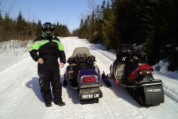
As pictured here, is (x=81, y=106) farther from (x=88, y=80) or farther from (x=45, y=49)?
(x=45, y=49)

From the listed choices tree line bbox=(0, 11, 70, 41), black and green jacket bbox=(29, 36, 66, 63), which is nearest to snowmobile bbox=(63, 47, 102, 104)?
black and green jacket bbox=(29, 36, 66, 63)

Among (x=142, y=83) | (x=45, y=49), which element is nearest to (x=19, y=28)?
(x=45, y=49)

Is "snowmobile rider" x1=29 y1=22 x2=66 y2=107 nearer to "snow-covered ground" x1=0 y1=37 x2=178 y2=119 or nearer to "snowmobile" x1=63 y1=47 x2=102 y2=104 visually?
"snow-covered ground" x1=0 y1=37 x2=178 y2=119

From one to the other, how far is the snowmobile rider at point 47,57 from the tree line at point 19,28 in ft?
20.8

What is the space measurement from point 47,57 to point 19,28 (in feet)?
148

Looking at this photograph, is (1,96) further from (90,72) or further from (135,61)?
(135,61)

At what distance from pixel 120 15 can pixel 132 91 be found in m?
11.8

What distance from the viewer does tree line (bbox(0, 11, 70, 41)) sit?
19667 millimetres

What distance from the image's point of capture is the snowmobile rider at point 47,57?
19.3ft

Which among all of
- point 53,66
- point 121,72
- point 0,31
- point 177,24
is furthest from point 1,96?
point 0,31

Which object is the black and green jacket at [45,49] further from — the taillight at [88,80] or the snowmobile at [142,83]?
the snowmobile at [142,83]

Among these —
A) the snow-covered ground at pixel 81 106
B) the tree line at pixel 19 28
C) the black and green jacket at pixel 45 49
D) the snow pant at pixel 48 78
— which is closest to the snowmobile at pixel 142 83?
the snow-covered ground at pixel 81 106

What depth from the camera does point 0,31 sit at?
17875mm

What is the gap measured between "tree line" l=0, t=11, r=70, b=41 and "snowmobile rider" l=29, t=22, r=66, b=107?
250 inches
